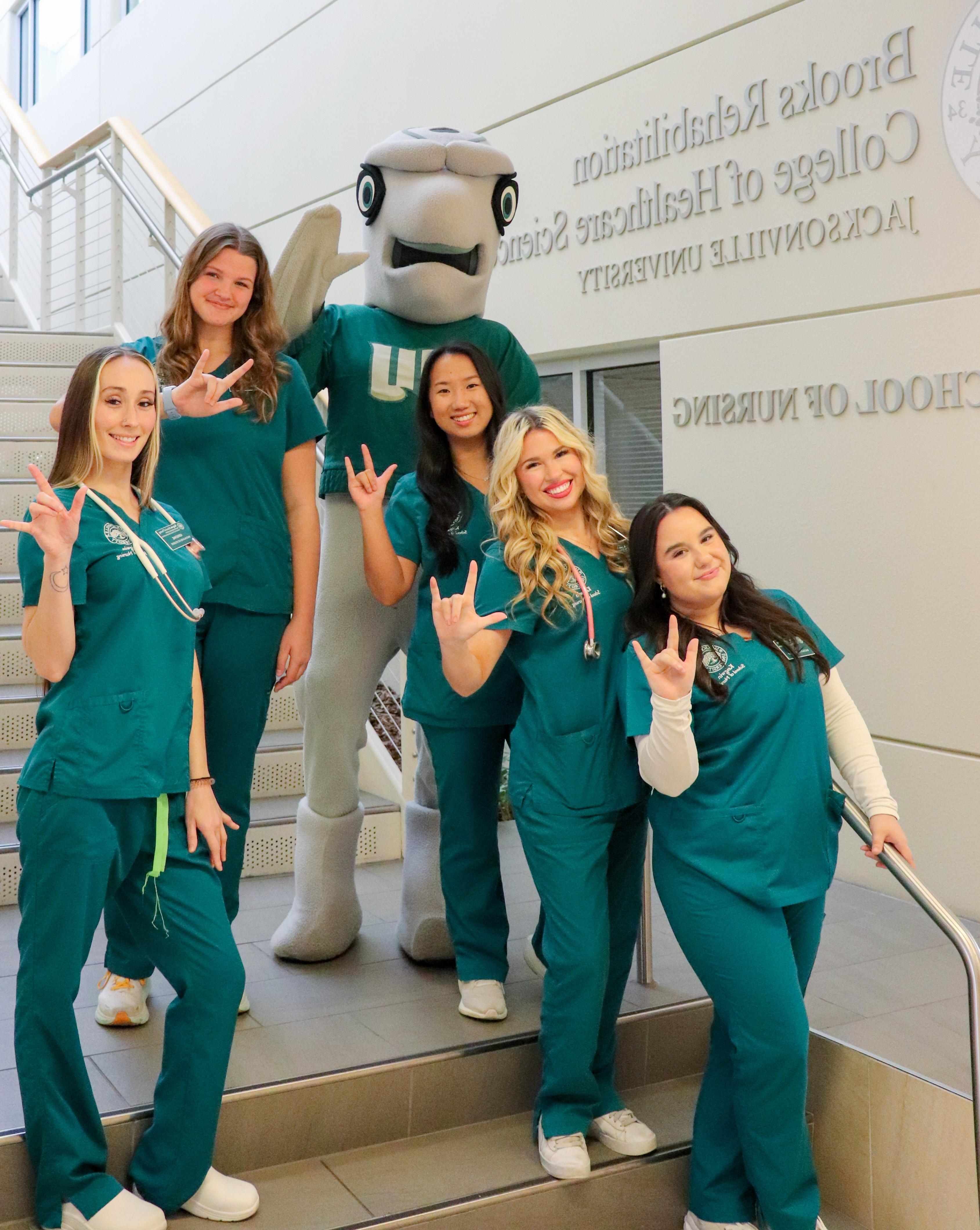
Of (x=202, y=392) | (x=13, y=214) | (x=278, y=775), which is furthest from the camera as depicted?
(x=13, y=214)

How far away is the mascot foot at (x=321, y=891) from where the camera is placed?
3.07 meters

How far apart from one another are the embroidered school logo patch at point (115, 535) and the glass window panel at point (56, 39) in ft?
30.1

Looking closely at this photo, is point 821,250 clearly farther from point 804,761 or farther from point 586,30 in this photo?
point 804,761

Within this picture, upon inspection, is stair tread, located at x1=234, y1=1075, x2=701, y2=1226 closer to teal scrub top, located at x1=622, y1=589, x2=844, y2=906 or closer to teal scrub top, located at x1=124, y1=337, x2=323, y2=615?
teal scrub top, located at x1=622, y1=589, x2=844, y2=906

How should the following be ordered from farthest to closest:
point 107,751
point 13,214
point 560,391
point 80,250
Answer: point 13,214, point 80,250, point 560,391, point 107,751

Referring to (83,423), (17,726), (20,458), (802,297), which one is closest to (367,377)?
(83,423)

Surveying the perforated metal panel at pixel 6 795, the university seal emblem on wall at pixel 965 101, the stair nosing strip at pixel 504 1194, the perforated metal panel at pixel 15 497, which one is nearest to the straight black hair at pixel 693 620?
the stair nosing strip at pixel 504 1194

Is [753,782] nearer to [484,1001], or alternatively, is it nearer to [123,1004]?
[484,1001]

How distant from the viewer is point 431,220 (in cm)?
294

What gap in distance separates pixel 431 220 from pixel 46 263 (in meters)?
4.14

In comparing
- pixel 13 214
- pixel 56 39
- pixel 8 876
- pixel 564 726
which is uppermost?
pixel 56 39

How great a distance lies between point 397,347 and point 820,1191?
6.89 ft

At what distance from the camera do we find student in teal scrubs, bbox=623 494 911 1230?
6.98 feet

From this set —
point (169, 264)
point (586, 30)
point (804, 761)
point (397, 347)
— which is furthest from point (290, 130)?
point (804, 761)
